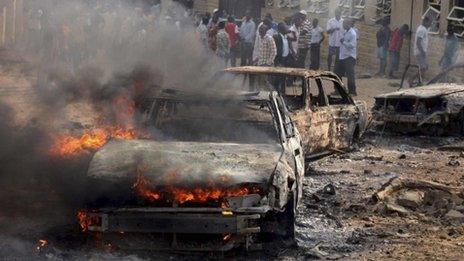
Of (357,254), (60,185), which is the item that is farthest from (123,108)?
(357,254)

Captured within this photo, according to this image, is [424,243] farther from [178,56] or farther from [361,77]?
[361,77]

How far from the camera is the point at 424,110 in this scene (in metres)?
14.8

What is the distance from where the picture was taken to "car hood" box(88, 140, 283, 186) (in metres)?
Answer: 7.44

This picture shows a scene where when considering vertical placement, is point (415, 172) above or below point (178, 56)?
below

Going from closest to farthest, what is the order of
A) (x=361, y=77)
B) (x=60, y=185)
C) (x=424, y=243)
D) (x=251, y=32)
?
(x=424, y=243), (x=60, y=185), (x=251, y=32), (x=361, y=77)

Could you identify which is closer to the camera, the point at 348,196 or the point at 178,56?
the point at 348,196

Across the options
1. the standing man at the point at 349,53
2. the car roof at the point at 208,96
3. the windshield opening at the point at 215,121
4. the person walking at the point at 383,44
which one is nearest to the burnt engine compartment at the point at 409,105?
the standing man at the point at 349,53

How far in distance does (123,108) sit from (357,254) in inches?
117

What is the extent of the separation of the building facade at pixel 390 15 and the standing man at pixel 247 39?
437 centimetres

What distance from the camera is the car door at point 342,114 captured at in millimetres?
12281

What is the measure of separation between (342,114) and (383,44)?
1239cm

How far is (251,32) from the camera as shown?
22719 millimetres

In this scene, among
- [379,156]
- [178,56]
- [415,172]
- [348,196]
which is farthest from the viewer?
[178,56]

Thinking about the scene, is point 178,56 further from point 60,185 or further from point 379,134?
point 60,185
